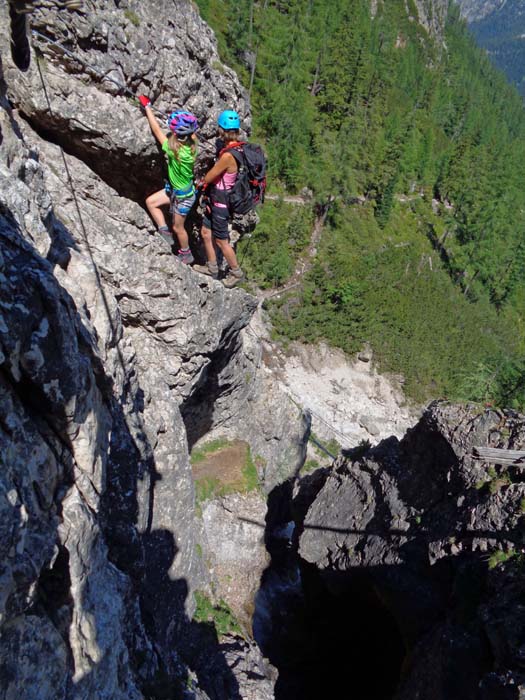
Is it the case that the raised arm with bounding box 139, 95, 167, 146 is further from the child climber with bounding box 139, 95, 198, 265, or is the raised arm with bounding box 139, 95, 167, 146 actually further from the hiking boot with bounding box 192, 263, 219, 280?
the hiking boot with bounding box 192, 263, 219, 280

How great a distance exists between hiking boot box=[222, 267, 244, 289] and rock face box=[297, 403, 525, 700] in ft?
19.9

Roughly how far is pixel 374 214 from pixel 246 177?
4426cm

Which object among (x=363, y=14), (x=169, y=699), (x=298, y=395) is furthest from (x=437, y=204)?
(x=169, y=699)

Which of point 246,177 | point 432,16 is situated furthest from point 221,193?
point 432,16

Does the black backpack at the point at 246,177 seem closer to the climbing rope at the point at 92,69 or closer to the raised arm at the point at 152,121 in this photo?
the raised arm at the point at 152,121

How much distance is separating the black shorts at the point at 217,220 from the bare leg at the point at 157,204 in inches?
33.2

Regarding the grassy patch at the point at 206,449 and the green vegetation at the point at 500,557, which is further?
the grassy patch at the point at 206,449

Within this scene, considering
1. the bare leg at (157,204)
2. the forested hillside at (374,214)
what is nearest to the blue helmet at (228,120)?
the bare leg at (157,204)

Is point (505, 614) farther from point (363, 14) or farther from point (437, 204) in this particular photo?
point (363, 14)

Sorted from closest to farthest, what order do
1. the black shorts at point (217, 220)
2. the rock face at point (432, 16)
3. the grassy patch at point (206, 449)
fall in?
1. the black shorts at point (217, 220)
2. the grassy patch at point (206, 449)
3. the rock face at point (432, 16)

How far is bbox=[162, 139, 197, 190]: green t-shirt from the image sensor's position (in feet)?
25.3

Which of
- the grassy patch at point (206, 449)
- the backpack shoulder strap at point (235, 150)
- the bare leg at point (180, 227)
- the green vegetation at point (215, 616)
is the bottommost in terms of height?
the green vegetation at point (215, 616)

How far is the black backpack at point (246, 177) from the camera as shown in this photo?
7727 mm

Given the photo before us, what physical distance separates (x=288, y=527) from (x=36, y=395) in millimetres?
15522
